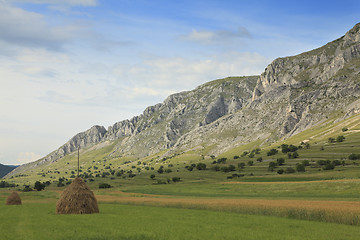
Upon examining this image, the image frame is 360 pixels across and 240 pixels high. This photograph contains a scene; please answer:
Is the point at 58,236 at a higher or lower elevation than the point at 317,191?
higher

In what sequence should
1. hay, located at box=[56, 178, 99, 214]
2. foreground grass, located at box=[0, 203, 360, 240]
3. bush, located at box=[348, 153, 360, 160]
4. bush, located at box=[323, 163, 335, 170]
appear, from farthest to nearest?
bush, located at box=[348, 153, 360, 160], bush, located at box=[323, 163, 335, 170], hay, located at box=[56, 178, 99, 214], foreground grass, located at box=[0, 203, 360, 240]

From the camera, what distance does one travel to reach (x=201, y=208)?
52125mm

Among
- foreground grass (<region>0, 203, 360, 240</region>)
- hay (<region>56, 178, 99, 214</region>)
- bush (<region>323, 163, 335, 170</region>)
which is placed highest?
hay (<region>56, 178, 99, 214</region>)

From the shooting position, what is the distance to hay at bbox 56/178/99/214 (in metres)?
44.8

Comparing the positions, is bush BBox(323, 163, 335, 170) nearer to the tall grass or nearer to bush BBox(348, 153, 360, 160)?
bush BBox(348, 153, 360, 160)

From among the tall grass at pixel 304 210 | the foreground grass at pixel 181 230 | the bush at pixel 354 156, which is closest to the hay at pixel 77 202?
the foreground grass at pixel 181 230

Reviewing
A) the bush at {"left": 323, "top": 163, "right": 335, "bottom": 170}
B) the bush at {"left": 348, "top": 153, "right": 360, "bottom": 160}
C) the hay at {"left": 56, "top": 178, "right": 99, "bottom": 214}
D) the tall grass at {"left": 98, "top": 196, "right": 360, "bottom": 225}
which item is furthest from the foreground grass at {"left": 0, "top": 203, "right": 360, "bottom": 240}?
the bush at {"left": 348, "top": 153, "right": 360, "bottom": 160}

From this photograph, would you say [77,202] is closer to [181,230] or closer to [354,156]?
[181,230]

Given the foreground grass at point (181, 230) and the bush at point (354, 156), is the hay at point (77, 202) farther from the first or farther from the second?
the bush at point (354, 156)

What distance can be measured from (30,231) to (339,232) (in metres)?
28.8

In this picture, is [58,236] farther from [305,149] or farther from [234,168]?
[305,149]

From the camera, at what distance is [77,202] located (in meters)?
45.2

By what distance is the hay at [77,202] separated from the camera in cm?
4484

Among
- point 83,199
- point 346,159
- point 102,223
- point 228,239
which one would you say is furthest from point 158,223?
point 346,159
